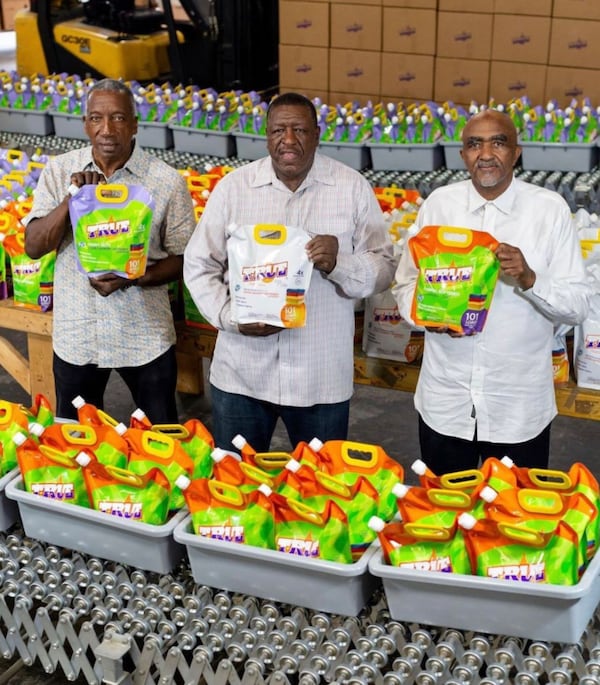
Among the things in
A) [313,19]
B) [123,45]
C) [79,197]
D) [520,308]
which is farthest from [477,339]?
[123,45]

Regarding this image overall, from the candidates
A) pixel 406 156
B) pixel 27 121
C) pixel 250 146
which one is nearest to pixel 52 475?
pixel 406 156

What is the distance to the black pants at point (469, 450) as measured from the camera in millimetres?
3031

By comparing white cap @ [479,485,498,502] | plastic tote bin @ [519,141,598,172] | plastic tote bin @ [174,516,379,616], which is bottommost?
plastic tote bin @ [519,141,598,172]

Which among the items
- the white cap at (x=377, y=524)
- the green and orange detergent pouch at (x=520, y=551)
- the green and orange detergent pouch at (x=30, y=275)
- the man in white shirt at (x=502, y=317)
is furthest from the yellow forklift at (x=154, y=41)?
the green and orange detergent pouch at (x=520, y=551)

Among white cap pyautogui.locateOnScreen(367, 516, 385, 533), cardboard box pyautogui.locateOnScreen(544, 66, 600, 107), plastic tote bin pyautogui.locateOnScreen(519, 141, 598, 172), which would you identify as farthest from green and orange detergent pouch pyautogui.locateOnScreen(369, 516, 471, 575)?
cardboard box pyautogui.locateOnScreen(544, 66, 600, 107)

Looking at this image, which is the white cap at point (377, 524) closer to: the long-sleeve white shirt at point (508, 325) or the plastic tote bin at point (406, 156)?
the long-sleeve white shirt at point (508, 325)

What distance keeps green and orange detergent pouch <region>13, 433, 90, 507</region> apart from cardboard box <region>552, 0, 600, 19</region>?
215 inches

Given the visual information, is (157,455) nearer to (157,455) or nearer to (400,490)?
(157,455)

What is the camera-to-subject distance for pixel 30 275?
154 inches

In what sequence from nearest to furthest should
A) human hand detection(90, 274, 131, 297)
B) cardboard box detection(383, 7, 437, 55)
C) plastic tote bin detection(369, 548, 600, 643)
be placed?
1. plastic tote bin detection(369, 548, 600, 643)
2. human hand detection(90, 274, 131, 297)
3. cardboard box detection(383, 7, 437, 55)

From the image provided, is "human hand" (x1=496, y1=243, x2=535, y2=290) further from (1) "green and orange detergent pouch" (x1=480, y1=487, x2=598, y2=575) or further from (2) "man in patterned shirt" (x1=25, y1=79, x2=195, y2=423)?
(2) "man in patterned shirt" (x1=25, y1=79, x2=195, y2=423)

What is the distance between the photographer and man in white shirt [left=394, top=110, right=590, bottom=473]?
2775 mm

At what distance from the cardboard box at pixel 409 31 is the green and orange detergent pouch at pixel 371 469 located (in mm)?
5447

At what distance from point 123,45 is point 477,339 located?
680 cm
